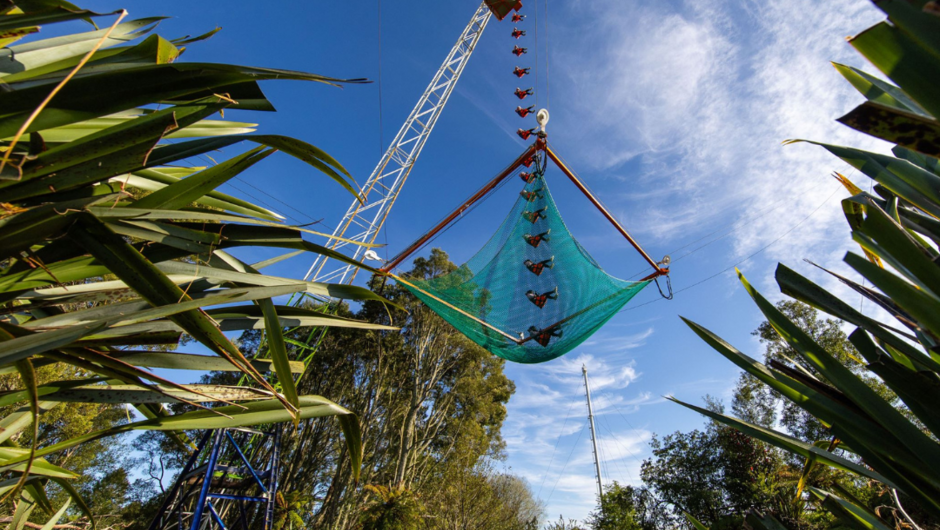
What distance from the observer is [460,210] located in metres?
3.96

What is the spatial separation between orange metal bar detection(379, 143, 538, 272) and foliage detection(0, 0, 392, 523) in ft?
9.61

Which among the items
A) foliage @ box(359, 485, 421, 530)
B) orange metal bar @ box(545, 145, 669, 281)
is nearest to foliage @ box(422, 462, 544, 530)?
foliage @ box(359, 485, 421, 530)

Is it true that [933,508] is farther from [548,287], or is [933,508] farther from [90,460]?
[90,460]

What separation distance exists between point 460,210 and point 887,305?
11.4 ft

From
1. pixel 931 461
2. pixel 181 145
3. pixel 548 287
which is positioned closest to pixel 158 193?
pixel 181 145

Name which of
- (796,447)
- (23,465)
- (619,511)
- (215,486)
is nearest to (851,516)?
(796,447)

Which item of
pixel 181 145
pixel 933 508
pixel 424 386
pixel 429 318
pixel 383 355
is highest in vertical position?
pixel 429 318

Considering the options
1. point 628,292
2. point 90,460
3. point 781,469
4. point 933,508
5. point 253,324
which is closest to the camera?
point 933,508

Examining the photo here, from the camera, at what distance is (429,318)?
10758 millimetres

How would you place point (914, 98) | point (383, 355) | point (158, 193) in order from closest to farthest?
point (914, 98)
point (158, 193)
point (383, 355)

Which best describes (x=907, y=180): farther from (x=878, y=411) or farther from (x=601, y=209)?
(x=601, y=209)

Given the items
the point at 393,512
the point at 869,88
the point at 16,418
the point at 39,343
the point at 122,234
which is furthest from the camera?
the point at 393,512

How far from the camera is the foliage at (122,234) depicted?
50 cm

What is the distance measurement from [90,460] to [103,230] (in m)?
13.5
